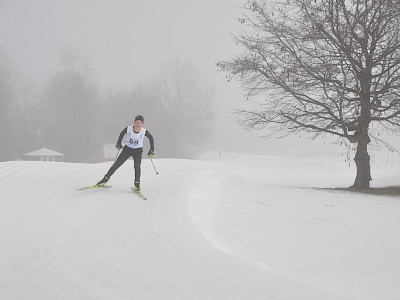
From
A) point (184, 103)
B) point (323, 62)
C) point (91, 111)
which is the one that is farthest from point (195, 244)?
point (91, 111)

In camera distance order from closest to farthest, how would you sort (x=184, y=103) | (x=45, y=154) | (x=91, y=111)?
(x=45, y=154), (x=91, y=111), (x=184, y=103)

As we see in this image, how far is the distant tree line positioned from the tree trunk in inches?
1378

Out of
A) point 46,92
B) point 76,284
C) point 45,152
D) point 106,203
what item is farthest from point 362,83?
point 46,92

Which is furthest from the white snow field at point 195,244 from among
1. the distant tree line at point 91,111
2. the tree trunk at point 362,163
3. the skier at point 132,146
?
the distant tree line at point 91,111

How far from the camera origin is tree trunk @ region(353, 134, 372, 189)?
11.0 m

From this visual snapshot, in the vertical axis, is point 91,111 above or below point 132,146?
above

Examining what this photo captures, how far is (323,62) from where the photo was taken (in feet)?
33.0

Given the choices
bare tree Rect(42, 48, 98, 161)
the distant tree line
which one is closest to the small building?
the distant tree line

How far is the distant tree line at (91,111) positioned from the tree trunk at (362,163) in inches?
1378

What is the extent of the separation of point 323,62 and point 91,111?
43488 millimetres

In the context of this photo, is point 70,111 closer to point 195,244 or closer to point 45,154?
point 45,154

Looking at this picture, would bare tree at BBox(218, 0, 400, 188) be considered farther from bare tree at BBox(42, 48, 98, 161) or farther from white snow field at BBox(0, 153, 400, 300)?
bare tree at BBox(42, 48, 98, 161)

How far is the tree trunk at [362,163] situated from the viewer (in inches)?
432

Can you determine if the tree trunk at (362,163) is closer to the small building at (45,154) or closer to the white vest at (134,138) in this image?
the white vest at (134,138)
